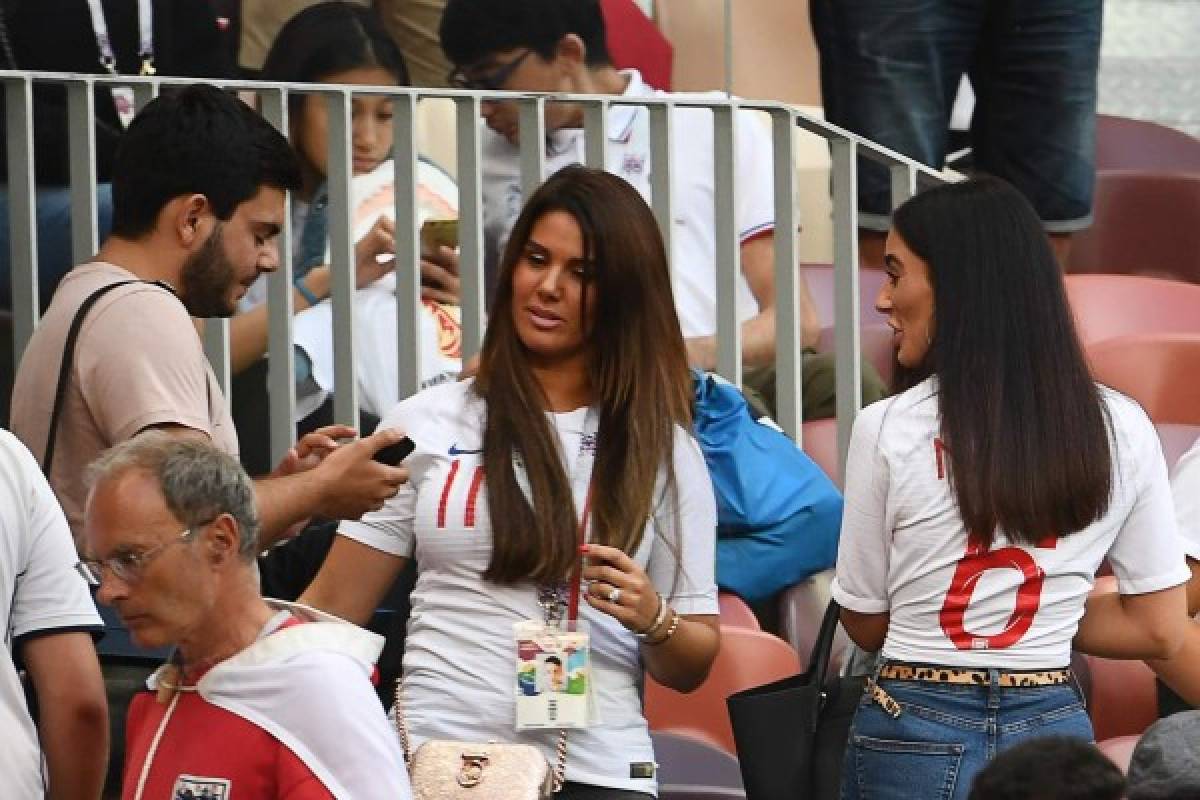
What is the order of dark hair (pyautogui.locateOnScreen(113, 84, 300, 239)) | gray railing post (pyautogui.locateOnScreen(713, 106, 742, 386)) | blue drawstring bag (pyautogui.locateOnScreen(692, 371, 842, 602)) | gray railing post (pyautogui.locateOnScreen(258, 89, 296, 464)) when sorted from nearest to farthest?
1. dark hair (pyautogui.locateOnScreen(113, 84, 300, 239))
2. blue drawstring bag (pyautogui.locateOnScreen(692, 371, 842, 602))
3. gray railing post (pyautogui.locateOnScreen(258, 89, 296, 464))
4. gray railing post (pyautogui.locateOnScreen(713, 106, 742, 386))

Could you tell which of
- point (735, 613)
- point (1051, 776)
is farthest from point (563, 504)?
point (1051, 776)

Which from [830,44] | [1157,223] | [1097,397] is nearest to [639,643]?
[1097,397]

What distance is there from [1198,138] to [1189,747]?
24.0ft

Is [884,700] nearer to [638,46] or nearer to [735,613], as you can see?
[735,613]

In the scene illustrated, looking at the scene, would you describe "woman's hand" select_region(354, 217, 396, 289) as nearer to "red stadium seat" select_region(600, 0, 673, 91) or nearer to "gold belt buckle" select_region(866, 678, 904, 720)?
"red stadium seat" select_region(600, 0, 673, 91)

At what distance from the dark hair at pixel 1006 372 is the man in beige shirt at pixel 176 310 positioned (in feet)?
3.04

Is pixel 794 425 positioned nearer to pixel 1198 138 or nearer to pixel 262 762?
pixel 262 762

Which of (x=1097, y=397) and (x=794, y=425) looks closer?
(x=1097, y=397)

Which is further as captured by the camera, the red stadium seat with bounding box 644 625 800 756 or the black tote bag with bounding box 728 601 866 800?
the red stadium seat with bounding box 644 625 800 756

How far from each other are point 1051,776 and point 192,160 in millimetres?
2489

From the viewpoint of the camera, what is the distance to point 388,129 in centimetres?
677

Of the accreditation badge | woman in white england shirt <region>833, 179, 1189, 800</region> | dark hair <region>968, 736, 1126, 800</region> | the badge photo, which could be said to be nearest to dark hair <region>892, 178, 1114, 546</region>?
woman in white england shirt <region>833, 179, 1189, 800</region>

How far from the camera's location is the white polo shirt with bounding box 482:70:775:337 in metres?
6.81

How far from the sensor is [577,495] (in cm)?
475
